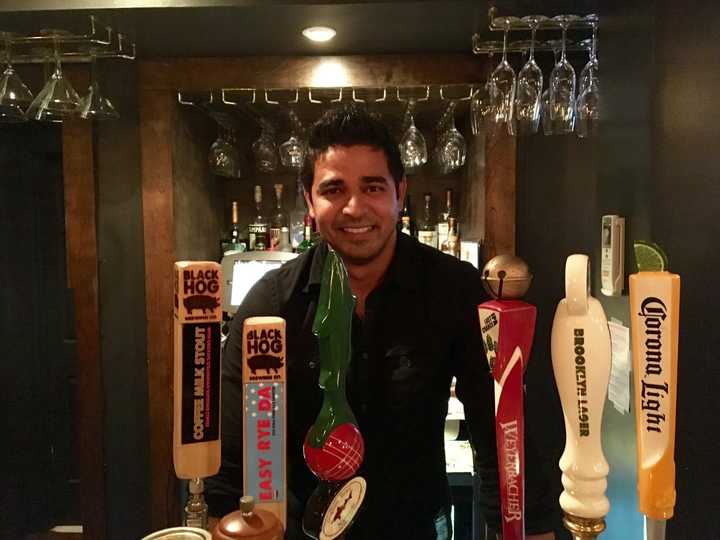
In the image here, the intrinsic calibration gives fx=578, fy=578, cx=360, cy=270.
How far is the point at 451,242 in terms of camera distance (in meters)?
2.58

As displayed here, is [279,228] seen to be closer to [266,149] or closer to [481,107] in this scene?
[266,149]

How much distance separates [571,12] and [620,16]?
0.33 m

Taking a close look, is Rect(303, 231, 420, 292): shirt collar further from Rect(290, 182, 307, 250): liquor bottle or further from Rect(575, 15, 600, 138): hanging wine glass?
Rect(290, 182, 307, 250): liquor bottle

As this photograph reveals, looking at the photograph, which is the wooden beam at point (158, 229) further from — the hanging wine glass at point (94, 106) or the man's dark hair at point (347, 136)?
the man's dark hair at point (347, 136)

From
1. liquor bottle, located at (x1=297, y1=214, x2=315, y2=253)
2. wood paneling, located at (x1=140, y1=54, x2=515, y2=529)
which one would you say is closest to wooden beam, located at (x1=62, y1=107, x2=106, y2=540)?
wood paneling, located at (x1=140, y1=54, x2=515, y2=529)

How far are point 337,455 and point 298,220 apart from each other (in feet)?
7.72

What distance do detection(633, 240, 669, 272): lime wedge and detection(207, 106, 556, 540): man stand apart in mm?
323

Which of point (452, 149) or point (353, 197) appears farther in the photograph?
point (452, 149)

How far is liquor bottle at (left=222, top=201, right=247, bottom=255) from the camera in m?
2.84

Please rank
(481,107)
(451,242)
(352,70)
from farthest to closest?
1. (451,242)
2. (352,70)
3. (481,107)

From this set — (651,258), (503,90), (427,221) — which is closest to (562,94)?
(503,90)

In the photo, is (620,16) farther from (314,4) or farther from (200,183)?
(200,183)

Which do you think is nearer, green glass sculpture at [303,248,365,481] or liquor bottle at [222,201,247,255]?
green glass sculpture at [303,248,365,481]

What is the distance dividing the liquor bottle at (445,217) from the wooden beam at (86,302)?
1480 mm
